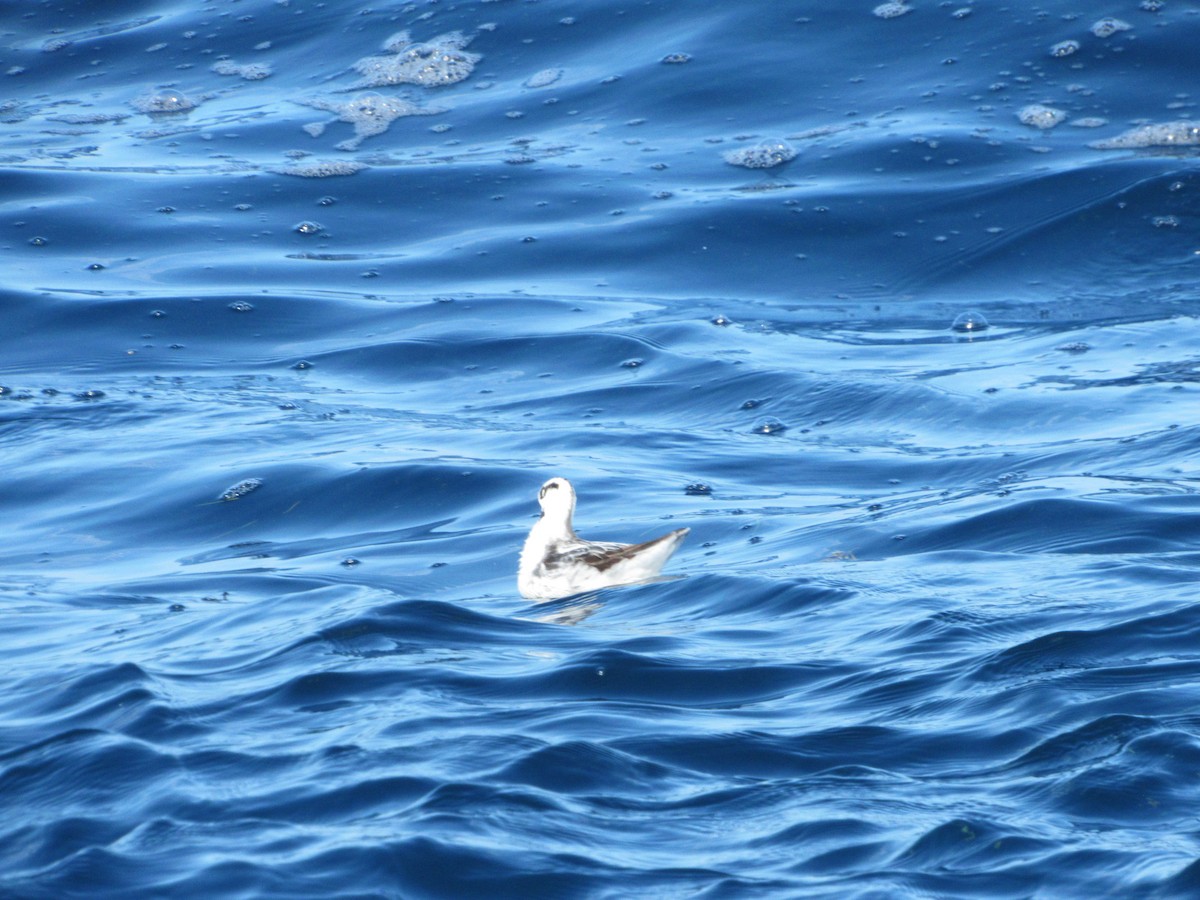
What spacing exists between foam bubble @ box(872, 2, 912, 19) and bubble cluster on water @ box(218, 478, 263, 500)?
9810 mm

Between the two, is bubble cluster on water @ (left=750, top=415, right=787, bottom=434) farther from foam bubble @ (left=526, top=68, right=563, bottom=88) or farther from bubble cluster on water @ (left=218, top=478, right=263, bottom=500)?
foam bubble @ (left=526, top=68, right=563, bottom=88)

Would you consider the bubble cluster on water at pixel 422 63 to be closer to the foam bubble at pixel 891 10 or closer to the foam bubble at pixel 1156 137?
the foam bubble at pixel 891 10

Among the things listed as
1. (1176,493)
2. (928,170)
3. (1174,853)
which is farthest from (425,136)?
(1174,853)

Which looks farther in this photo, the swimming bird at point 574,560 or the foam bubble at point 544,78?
the foam bubble at point 544,78

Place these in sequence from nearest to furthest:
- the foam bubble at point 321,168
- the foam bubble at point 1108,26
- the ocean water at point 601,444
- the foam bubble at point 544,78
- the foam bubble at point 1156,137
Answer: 1. the ocean water at point 601,444
2. the foam bubble at point 1156,137
3. the foam bubble at point 1108,26
4. the foam bubble at point 321,168
5. the foam bubble at point 544,78

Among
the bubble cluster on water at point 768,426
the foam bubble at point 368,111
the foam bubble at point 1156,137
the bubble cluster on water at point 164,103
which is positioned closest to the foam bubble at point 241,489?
the bubble cluster on water at point 768,426

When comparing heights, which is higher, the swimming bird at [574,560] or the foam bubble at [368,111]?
the foam bubble at [368,111]

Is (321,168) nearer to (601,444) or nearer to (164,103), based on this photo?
(164,103)

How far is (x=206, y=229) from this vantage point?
14992 millimetres

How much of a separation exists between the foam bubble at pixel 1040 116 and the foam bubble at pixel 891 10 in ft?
6.62

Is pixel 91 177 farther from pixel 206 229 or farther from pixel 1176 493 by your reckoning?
pixel 1176 493

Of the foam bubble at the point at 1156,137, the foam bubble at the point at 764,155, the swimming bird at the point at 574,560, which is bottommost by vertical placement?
the swimming bird at the point at 574,560

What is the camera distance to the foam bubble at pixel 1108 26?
15625mm

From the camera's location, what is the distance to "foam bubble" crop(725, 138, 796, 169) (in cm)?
1519
